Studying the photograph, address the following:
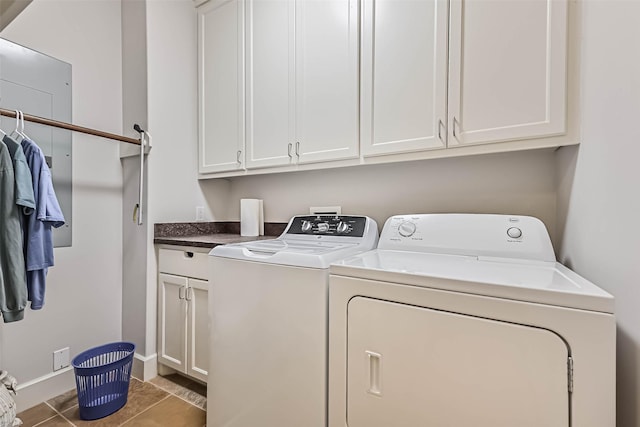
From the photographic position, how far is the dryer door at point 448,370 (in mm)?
740

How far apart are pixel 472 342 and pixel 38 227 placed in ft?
5.89

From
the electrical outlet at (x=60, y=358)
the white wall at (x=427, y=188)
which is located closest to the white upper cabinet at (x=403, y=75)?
the white wall at (x=427, y=188)

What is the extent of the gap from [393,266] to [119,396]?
1.74 m

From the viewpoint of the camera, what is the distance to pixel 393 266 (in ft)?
3.40

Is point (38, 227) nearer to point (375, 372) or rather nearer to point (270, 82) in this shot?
point (270, 82)

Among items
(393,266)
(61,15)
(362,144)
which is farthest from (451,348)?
(61,15)

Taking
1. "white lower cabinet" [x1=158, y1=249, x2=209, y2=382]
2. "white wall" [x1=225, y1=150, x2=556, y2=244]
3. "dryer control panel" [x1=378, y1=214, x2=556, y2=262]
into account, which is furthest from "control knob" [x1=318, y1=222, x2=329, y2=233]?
"white lower cabinet" [x1=158, y1=249, x2=209, y2=382]

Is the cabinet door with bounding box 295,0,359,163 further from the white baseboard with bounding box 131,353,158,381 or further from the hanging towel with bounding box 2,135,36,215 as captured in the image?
the white baseboard with bounding box 131,353,158,381

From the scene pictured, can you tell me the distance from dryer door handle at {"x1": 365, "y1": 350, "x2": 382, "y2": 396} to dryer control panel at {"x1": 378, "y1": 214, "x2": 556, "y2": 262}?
598 mm

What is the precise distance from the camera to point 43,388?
5.53 ft

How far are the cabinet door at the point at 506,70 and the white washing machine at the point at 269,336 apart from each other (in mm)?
822

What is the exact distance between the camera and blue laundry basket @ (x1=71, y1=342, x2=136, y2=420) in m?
1.53

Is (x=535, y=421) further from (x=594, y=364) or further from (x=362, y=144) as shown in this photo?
(x=362, y=144)

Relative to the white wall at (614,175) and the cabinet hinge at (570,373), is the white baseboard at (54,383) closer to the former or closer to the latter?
the cabinet hinge at (570,373)
